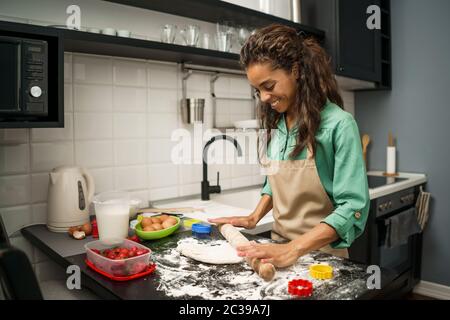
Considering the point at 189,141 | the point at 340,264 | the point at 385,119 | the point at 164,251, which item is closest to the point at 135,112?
the point at 189,141

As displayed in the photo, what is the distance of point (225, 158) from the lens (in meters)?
2.29

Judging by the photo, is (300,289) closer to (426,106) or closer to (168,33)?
(168,33)

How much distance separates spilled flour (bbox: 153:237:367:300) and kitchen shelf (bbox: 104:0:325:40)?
1.18 meters

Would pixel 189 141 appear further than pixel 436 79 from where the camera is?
No

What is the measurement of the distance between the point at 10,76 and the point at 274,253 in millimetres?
964

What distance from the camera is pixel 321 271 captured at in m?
0.99

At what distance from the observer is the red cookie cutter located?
0.89m

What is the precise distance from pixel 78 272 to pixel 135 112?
37.0 inches

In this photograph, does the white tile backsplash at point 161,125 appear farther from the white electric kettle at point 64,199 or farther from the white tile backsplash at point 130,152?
the white electric kettle at point 64,199

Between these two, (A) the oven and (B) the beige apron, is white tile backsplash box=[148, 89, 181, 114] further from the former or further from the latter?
(A) the oven

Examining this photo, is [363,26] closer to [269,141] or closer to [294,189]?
[269,141]

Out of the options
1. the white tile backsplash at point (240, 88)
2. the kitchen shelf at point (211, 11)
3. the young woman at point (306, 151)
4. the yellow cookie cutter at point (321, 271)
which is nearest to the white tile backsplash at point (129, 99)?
the kitchen shelf at point (211, 11)

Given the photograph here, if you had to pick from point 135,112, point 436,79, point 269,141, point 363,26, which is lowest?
point 269,141

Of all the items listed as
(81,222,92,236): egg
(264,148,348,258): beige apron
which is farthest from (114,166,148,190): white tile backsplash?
(264,148,348,258): beige apron
